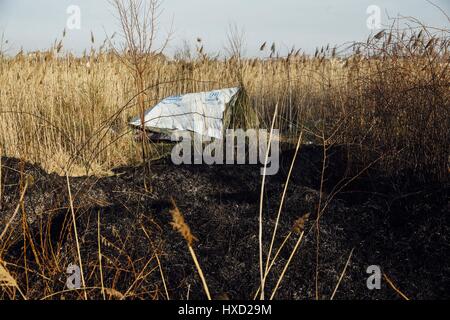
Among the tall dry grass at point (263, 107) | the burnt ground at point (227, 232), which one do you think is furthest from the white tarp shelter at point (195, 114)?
the burnt ground at point (227, 232)

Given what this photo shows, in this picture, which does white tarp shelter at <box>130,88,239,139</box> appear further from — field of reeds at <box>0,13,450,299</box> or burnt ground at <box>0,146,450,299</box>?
burnt ground at <box>0,146,450,299</box>

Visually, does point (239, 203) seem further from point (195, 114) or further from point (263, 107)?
point (263, 107)

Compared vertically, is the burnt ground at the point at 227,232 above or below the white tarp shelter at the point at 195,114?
below

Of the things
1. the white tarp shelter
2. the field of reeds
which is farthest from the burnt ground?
the white tarp shelter

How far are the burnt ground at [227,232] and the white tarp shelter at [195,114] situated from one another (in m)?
0.84

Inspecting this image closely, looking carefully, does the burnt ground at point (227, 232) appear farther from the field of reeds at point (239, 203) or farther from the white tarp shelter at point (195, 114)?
the white tarp shelter at point (195, 114)

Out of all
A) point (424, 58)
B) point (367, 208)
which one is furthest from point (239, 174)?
point (424, 58)

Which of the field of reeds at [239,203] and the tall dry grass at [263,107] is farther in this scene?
the tall dry grass at [263,107]

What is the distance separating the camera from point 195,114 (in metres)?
4.25

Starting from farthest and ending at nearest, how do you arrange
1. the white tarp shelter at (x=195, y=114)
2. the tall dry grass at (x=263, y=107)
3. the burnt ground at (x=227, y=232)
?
the white tarp shelter at (x=195, y=114), the tall dry grass at (x=263, y=107), the burnt ground at (x=227, y=232)

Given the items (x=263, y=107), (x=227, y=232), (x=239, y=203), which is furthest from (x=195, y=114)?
(x=227, y=232)

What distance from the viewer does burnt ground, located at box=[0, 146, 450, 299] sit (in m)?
2.13

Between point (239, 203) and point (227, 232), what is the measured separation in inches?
13.4

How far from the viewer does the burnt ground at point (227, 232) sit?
2.13 metres
